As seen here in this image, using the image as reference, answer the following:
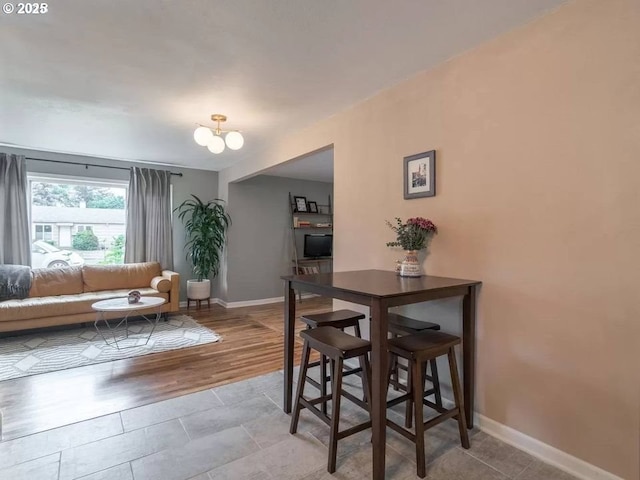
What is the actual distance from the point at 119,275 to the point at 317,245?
129 inches

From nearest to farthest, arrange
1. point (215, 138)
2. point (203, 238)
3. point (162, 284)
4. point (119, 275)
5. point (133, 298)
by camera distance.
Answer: point (215, 138)
point (133, 298)
point (162, 284)
point (119, 275)
point (203, 238)

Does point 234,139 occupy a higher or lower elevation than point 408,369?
higher

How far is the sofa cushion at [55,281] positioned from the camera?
162 inches

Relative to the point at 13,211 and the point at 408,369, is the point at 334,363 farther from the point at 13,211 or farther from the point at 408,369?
the point at 13,211

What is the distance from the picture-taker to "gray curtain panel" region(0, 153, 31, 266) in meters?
4.22

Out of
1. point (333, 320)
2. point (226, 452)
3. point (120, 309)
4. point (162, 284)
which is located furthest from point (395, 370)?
point (162, 284)

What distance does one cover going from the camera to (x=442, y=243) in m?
2.21

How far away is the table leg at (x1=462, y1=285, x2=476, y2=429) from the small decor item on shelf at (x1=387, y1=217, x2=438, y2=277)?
0.35 metres

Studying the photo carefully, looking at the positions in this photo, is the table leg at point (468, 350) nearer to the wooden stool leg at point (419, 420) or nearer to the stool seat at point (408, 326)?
the stool seat at point (408, 326)

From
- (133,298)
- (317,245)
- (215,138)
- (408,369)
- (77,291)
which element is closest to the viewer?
(408,369)

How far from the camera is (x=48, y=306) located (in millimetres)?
3834

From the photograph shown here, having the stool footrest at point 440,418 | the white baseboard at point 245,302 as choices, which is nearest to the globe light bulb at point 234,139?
the stool footrest at point 440,418

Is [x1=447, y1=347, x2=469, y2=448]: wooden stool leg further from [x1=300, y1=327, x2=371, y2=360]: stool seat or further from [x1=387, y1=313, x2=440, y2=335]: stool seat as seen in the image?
[x1=300, y1=327, x2=371, y2=360]: stool seat

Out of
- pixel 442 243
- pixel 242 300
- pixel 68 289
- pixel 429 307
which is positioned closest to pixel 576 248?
pixel 442 243
